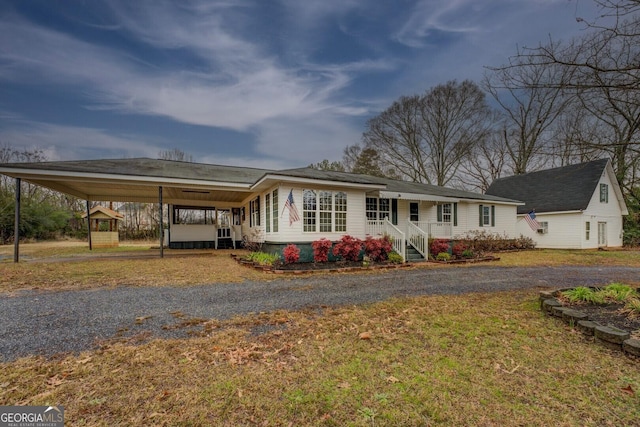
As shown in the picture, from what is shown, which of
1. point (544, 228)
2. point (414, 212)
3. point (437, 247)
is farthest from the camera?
point (544, 228)

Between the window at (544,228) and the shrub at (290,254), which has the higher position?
the window at (544,228)

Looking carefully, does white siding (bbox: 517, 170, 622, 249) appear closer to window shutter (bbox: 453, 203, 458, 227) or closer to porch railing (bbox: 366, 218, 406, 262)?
window shutter (bbox: 453, 203, 458, 227)

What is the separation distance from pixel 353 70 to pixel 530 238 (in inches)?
653

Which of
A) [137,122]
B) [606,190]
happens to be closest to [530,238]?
[606,190]

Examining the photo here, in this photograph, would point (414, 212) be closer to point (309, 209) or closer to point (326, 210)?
Result: point (326, 210)

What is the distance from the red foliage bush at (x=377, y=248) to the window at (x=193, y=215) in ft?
38.2

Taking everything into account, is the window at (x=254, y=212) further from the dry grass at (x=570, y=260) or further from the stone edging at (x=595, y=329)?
the stone edging at (x=595, y=329)

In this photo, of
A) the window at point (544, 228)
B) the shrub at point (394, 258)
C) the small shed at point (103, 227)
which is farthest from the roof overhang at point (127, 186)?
the window at point (544, 228)

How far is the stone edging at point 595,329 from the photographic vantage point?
3242 millimetres

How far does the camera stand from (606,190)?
19266 millimetres

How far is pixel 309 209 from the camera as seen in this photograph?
11.2 metres

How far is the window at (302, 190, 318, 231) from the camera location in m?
11.1

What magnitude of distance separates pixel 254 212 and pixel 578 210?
1989 centimetres

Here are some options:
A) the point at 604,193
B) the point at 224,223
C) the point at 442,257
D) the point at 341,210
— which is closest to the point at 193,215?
the point at 224,223
